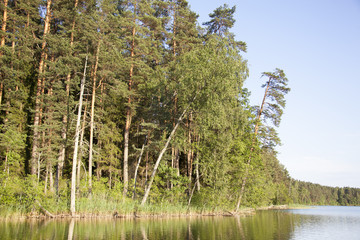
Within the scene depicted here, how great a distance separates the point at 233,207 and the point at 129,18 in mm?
21217

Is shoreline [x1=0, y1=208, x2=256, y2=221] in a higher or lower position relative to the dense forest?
lower

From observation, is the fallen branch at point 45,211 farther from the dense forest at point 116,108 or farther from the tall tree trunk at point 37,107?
the tall tree trunk at point 37,107

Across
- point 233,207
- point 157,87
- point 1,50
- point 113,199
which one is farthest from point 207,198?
point 1,50

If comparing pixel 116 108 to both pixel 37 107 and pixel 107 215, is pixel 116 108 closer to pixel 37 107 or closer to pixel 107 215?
pixel 37 107

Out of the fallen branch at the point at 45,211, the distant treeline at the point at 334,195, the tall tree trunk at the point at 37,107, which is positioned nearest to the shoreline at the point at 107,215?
the fallen branch at the point at 45,211

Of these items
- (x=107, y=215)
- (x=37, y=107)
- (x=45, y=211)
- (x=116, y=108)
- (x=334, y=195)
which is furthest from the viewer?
(x=334, y=195)

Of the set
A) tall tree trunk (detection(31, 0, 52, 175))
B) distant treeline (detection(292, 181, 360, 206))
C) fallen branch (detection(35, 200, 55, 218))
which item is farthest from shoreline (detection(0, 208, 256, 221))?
distant treeline (detection(292, 181, 360, 206))

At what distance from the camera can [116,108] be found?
32.0 m

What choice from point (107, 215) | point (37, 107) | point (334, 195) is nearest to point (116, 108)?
point (37, 107)

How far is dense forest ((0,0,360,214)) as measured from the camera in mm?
22109

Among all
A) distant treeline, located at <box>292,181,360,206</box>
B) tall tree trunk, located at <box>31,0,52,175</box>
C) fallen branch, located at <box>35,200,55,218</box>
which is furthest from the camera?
distant treeline, located at <box>292,181,360,206</box>

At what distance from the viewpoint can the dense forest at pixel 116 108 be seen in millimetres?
22109

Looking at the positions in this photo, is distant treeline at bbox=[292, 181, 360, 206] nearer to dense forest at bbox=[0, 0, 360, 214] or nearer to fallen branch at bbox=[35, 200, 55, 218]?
dense forest at bbox=[0, 0, 360, 214]

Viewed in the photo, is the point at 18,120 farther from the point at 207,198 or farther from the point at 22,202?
the point at 207,198
